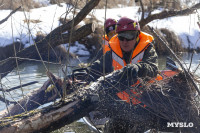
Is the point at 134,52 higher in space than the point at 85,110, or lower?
higher

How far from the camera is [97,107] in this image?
11.9 ft

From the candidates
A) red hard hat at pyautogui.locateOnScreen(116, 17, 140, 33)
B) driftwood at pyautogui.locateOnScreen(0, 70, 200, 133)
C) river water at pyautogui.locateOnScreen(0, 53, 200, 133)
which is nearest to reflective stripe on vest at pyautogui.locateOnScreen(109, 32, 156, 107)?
red hard hat at pyautogui.locateOnScreen(116, 17, 140, 33)

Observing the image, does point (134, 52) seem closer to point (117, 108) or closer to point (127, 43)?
point (127, 43)

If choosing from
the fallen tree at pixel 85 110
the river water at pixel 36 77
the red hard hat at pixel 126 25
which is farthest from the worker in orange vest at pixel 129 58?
the river water at pixel 36 77

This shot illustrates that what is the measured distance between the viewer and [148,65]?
4191mm

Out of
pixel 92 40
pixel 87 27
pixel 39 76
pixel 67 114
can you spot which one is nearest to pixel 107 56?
pixel 87 27

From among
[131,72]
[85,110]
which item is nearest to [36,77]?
[131,72]

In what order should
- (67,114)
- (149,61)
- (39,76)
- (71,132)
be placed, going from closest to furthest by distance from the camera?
(67,114), (149,61), (71,132), (39,76)

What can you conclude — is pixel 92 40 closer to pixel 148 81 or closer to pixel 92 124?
pixel 92 124

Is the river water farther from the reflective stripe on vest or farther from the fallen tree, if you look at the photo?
the fallen tree

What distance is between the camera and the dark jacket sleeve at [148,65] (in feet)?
13.4

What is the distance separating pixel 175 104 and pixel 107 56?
5.95 feet

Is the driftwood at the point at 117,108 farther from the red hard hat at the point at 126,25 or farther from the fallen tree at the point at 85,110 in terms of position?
the red hard hat at the point at 126,25

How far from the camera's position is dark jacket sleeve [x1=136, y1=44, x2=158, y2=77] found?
4083mm
